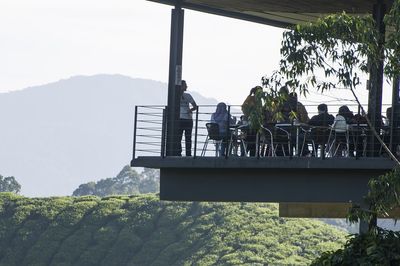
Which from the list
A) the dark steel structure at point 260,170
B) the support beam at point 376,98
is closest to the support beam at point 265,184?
the dark steel structure at point 260,170

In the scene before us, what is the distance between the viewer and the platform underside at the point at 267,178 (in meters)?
21.5

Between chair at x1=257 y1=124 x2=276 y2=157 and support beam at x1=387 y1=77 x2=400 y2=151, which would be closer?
support beam at x1=387 y1=77 x2=400 y2=151

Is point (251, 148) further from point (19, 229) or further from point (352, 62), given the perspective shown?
point (19, 229)

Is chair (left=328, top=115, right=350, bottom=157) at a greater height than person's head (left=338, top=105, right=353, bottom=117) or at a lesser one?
lesser

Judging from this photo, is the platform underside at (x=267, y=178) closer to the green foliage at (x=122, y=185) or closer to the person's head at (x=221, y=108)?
the person's head at (x=221, y=108)

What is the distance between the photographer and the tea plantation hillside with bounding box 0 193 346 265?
5697 cm

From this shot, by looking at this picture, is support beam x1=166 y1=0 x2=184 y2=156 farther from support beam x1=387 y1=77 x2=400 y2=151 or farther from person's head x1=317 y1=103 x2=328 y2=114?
support beam x1=387 y1=77 x2=400 y2=151

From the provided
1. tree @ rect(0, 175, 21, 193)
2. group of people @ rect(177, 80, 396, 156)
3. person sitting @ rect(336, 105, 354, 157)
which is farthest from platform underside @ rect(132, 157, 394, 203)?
tree @ rect(0, 175, 21, 193)

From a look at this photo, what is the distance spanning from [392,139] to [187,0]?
5.23 meters

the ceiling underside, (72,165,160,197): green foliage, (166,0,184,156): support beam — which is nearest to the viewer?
(166,0,184,156): support beam

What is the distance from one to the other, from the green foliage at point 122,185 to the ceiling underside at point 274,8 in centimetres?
12330

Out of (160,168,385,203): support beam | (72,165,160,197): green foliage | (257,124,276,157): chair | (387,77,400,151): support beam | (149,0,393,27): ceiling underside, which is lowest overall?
(72,165,160,197): green foliage

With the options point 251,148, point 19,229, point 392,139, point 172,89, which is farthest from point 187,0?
point 19,229

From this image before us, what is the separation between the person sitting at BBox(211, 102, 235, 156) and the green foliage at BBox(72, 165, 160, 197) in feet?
419
